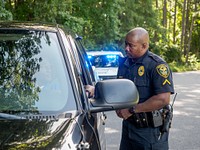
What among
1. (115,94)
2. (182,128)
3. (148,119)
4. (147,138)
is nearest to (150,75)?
(148,119)

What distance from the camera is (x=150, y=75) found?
3018mm

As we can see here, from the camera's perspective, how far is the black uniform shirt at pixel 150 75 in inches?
117

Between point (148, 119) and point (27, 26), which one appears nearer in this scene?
point (27, 26)

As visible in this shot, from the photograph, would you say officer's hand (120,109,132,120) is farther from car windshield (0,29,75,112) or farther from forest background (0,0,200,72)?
forest background (0,0,200,72)

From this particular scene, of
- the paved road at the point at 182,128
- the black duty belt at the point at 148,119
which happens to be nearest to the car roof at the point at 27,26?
the black duty belt at the point at 148,119

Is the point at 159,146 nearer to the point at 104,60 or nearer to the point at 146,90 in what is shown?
the point at 146,90

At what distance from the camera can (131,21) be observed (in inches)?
986

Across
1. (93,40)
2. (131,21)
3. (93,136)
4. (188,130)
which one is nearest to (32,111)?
(93,136)

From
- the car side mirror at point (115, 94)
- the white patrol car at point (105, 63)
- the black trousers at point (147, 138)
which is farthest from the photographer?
the white patrol car at point (105, 63)

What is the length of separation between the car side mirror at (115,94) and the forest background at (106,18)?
7.02 meters

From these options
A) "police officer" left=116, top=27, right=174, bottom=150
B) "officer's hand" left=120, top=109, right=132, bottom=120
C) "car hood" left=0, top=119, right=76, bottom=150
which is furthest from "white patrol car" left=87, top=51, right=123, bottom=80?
"car hood" left=0, top=119, right=76, bottom=150

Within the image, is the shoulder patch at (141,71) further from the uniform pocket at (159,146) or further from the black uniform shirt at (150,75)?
the uniform pocket at (159,146)

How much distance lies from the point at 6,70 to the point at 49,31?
1.46ft

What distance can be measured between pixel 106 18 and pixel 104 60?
993 cm
